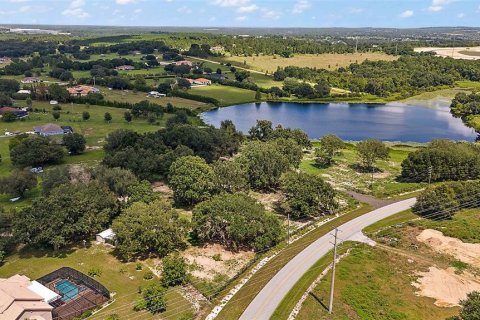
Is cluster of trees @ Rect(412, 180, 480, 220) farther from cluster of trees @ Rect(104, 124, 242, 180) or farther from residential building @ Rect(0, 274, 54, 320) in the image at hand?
residential building @ Rect(0, 274, 54, 320)

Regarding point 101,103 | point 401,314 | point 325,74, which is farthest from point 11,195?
point 325,74

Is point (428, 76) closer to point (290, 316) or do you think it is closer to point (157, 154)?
point (157, 154)

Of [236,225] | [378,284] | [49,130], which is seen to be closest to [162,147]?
[236,225]

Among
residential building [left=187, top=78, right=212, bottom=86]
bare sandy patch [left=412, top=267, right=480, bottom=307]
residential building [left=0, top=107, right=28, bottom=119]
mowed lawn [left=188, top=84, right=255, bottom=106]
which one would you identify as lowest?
bare sandy patch [left=412, top=267, right=480, bottom=307]

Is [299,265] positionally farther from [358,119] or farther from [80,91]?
[80,91]

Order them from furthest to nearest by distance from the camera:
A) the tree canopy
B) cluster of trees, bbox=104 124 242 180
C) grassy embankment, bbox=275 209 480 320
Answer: cluster of trees, bbox=104 124 242 180
the tree canopy
grassy embankment, bbox=275 209 480 320

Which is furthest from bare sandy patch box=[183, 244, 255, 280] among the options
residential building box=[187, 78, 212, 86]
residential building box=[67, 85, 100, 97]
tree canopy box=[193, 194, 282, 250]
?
residential building box=[187, 78, 212, 86]
